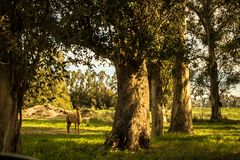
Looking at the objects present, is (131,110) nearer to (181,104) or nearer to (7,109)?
(7,109)

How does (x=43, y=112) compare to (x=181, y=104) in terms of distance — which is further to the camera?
Result: (x=43, y=112)

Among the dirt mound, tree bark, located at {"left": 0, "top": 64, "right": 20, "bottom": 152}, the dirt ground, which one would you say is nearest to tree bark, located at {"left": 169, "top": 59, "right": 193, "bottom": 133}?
tree bark, located at {"left": 0, "top": 64, "right": 20, "bottom": 152}

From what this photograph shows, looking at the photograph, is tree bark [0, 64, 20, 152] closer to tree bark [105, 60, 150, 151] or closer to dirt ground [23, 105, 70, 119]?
tree bark [105, 60, 150, 151]

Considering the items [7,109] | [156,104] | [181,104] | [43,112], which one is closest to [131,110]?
[156,104]

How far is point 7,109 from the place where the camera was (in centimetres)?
1488

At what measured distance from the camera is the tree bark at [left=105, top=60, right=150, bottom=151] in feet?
78.2

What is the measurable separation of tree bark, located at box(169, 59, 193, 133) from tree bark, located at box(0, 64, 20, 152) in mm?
21907

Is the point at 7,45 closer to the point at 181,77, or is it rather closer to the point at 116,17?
the point at 116,17

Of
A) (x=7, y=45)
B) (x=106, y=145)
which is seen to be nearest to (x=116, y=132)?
(x=106, y=145)

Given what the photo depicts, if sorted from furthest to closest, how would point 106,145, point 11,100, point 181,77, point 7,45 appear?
point 181,77
point 106,145
point 11,100
point 7,45

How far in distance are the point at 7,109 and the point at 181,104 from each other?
2271 centimetres

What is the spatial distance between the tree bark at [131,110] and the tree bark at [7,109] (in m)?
9.33

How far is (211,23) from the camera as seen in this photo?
64125 millimetres

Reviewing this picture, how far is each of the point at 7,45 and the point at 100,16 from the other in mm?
6093
